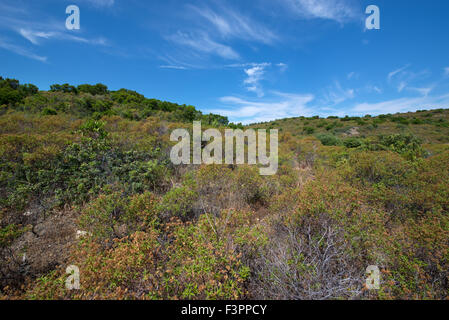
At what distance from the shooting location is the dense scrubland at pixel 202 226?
97.6 inches

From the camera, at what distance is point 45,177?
545 cm

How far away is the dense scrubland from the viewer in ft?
8.13

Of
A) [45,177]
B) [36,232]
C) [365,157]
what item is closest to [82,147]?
[45,177]

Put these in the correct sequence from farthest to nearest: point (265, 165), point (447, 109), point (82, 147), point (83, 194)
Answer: point (447, 109) → point (265, 165) → point (82, 147) → point (83, 194)

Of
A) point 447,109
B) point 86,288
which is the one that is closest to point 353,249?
point 86,288

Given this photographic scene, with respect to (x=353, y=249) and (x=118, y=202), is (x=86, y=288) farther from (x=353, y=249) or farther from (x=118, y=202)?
(x=353, y=249)

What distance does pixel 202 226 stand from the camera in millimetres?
3543

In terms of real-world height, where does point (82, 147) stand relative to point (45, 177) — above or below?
above

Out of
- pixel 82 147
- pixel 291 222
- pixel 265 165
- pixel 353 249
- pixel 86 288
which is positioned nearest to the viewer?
pixel 86 288

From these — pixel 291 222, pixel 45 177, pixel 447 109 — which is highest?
pixel 447 109
